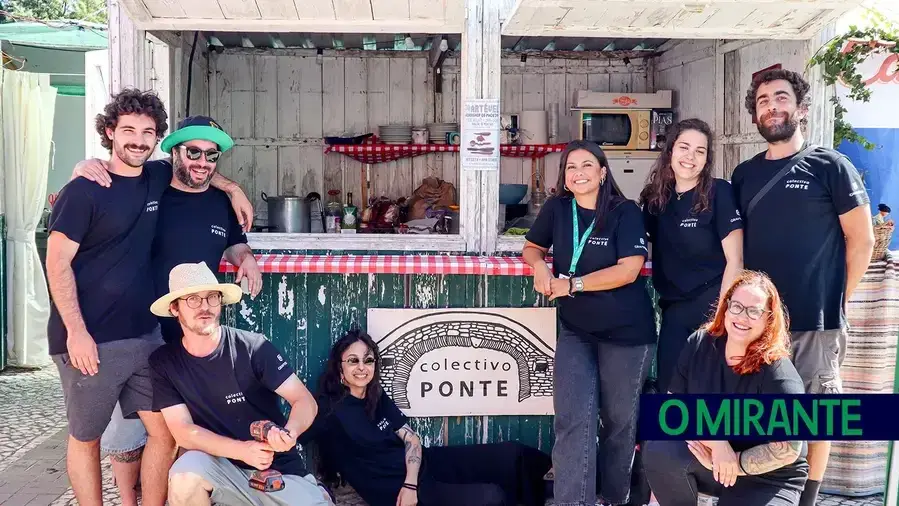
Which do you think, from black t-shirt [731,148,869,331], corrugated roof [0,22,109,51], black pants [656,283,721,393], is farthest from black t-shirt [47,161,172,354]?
corrugated roof [0,22,109,51]

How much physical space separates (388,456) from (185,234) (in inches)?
55.3

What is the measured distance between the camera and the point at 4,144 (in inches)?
287

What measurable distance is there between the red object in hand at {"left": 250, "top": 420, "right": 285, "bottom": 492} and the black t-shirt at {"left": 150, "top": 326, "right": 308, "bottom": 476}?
115 millimetres

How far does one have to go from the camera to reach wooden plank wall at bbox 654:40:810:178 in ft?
17.2

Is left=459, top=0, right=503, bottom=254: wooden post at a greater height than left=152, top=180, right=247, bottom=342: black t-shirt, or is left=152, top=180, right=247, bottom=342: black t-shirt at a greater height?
left=459, top=0, right=503, bottom=254: wooden post

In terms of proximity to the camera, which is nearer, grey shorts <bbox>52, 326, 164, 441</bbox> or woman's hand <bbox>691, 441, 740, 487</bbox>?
woman's hand <bbox>691, 441, 740, 487</bbox>

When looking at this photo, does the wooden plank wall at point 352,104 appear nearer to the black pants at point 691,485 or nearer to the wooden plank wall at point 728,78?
the wooden plank wall at point 728,78

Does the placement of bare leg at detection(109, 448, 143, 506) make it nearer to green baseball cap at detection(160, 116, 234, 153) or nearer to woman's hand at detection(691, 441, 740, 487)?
green baseball cap at detection(160, 116, 234, 153)

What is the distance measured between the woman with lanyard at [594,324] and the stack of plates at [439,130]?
4.41 m

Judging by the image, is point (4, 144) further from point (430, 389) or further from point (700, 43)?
point (700, 43)

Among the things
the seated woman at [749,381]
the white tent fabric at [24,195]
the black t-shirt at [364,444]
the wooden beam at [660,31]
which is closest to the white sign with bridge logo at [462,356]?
the black t-shirt at [364,444]

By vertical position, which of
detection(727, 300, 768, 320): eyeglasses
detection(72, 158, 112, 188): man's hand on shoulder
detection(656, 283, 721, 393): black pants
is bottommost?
detection(656, 283, 721, 393): black pants

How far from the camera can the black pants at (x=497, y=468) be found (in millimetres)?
4293

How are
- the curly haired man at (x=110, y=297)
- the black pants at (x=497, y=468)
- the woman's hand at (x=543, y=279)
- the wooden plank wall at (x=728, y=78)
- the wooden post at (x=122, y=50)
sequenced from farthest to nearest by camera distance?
the wooden plank wall at (x=728, y=78)
the wooden post at (x=122, y=50)
the black pants at (x=497, y=468)
the woman's hand at (x=543, y=279)
the curly haired man at (x=110, y=297)
